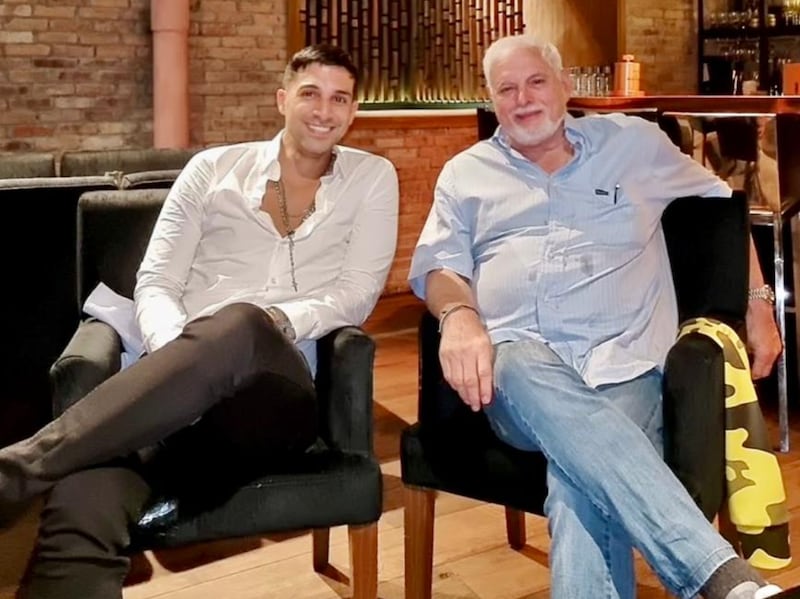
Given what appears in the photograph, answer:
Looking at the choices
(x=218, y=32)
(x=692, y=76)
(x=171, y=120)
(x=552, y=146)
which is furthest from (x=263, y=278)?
(x=692, y=76)

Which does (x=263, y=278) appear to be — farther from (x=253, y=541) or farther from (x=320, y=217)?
(x=253, y=541)

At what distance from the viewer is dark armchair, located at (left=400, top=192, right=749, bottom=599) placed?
180 cm

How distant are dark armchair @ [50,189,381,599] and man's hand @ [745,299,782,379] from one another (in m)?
0.82

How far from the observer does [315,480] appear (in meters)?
1.82

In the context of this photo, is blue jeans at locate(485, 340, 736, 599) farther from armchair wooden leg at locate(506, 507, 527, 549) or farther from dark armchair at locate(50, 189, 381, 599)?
armchair wooden leg at locate(506, 507, 527, 549)

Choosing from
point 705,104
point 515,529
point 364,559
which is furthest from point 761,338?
point 705,104

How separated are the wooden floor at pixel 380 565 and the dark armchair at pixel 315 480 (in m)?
0.43

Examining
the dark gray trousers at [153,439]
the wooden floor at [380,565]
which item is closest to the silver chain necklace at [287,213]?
the dark gray trousers at [153,439]

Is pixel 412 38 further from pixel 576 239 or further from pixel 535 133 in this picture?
pixel 576 239

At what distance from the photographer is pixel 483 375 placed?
6.16ft

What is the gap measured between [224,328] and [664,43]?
6.37 metres

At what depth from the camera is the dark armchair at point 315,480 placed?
1.75 metres

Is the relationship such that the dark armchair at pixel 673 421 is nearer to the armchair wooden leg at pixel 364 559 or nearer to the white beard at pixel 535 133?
the armchair wooden leg at pixel 364 559

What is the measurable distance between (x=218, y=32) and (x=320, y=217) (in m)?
3.47
